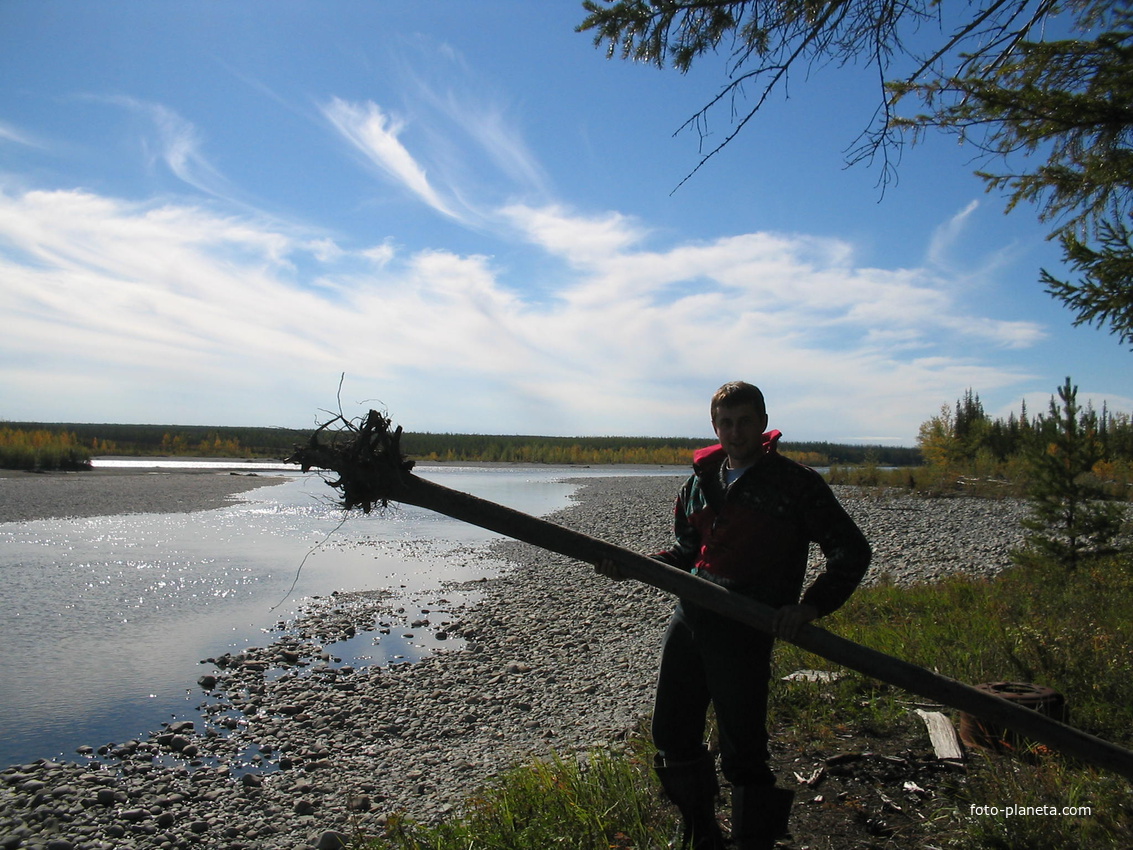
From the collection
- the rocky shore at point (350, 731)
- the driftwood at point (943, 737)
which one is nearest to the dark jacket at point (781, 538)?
the driftwood at point (943, 737)

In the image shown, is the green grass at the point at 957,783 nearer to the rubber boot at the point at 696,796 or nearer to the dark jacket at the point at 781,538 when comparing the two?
the rubber boot at the point at 696,796

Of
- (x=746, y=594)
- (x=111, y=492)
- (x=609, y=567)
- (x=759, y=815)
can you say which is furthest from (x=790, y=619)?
(x=111, y=492)

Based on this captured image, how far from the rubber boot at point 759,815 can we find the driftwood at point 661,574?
2.04ft

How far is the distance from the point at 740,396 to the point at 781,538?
62 cm

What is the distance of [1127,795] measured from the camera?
10.4 ft

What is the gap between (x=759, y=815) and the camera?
2.80 metres

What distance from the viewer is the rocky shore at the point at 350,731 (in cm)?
522

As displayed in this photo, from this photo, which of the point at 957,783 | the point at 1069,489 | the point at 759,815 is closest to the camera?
the point at 759,815

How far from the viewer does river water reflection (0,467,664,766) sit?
288 inches

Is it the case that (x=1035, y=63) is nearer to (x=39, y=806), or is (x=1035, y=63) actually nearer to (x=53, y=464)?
(x=39, y=806)

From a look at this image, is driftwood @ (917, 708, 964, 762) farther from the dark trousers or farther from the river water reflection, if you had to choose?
the river water reflection

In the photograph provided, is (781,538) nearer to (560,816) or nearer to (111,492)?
(560,816)

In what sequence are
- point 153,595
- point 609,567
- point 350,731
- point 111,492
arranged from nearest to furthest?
point 609,567 < point 350,731 < point 153,595 < point 111,492

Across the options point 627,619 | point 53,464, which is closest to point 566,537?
point 627,619
